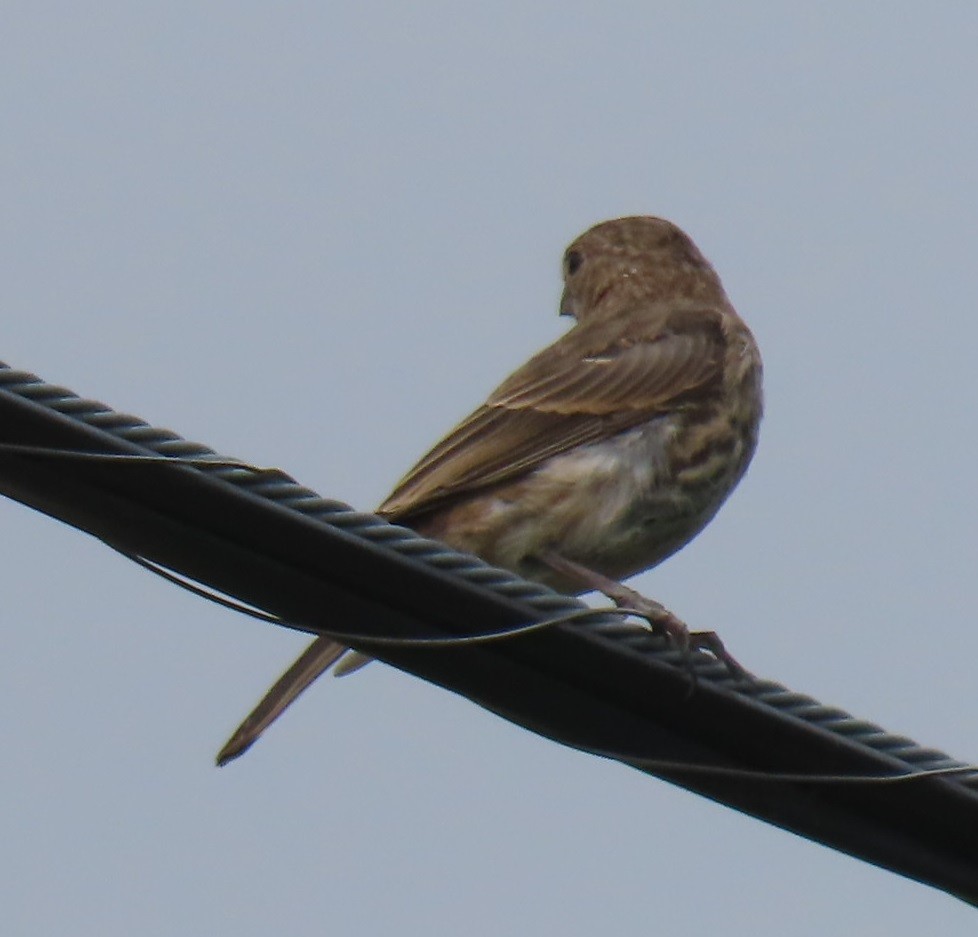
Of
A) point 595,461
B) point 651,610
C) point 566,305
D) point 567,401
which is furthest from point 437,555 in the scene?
point 566,305

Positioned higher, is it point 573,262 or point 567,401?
point 573,262

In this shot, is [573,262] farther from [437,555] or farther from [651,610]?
[437,555]

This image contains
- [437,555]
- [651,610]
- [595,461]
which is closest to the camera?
[437,555]

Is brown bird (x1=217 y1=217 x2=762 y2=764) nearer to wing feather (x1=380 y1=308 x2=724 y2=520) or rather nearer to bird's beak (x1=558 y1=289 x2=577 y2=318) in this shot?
wing feather (x1=380 y1=308 x2=724 y2=520)

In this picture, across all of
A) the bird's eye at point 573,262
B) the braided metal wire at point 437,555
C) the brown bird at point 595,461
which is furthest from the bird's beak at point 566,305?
the braided metal wire at point 437,555

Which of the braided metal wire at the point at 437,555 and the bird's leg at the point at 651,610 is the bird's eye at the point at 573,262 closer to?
the bird's leg at the point at 651,610

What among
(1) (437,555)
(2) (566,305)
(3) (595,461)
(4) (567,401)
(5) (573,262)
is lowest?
(1) (437,555)

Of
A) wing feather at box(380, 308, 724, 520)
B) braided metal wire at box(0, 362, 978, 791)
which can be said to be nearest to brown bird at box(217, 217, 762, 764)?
Answer: wing feather at box(380, 308, 724, 520)

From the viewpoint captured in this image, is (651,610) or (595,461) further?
(595,461)
